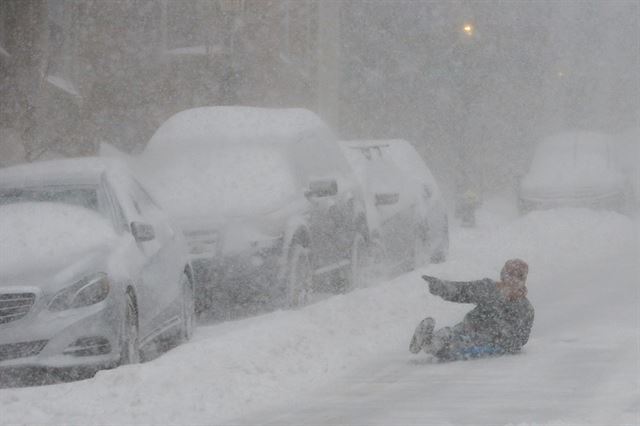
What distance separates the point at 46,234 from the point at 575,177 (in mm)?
18463

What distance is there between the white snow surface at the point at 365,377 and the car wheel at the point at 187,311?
9.9 inches

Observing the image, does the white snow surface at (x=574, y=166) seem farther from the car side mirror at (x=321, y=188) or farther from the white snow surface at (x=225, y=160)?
the car side mirror at (x=321, y=188)

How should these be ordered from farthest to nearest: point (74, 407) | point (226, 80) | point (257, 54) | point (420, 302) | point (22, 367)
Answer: point (257, 54), point (226, 80), point (420, 302), point (22, 367), point (74, 407)

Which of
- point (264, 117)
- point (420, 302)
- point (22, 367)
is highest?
point (264, 117)

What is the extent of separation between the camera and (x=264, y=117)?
13516 mm

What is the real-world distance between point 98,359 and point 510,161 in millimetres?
33962

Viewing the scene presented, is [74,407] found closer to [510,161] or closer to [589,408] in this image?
[589,408]

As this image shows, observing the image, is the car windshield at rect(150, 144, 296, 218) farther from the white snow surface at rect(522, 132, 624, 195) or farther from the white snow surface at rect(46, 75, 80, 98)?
the white snow surface at rect(522, 132, 624, 195)

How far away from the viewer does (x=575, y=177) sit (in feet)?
84.3

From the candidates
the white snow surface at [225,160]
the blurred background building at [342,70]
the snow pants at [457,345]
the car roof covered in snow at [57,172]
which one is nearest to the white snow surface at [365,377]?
the snow pants at [457,345]

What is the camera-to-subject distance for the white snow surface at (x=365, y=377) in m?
7.17

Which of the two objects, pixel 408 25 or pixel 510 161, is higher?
pixel 408 25

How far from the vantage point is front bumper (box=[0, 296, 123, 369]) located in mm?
7781

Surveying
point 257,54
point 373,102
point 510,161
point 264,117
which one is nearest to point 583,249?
point 264,117
